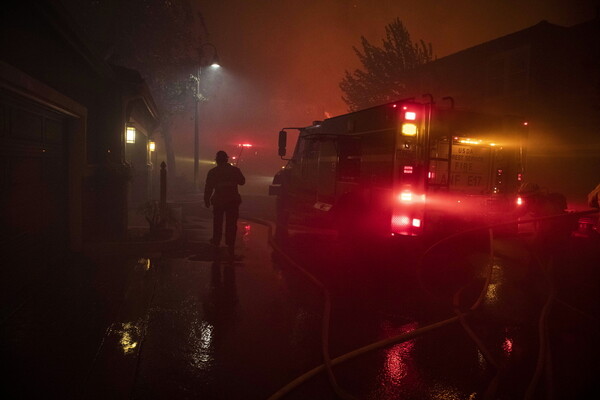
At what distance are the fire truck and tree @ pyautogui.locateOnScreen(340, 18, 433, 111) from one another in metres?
17.3

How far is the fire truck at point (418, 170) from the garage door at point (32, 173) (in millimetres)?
4593

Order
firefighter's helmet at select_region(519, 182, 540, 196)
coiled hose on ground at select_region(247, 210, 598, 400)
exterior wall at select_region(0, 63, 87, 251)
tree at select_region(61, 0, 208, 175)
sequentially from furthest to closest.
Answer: tree at select_region(61, 0, 208, 175)
firefighter's helmet at select_region(519, 182, 540, 196)
exterior wall at select_region(0, 63, 87, 251)
coiled hose on ground at select_region(247, 210, 598, 400)

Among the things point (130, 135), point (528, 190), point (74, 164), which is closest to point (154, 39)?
point (130, 135)

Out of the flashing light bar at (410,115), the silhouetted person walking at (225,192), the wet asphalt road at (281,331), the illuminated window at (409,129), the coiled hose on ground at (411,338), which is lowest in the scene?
the wet asphalt road at (281,331)

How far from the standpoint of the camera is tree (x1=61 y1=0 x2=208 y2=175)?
19250mm

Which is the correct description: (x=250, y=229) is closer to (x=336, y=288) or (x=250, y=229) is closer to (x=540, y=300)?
(x=336, y=288)

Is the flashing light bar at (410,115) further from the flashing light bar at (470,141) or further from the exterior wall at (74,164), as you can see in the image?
the exterior wall at (74,164)

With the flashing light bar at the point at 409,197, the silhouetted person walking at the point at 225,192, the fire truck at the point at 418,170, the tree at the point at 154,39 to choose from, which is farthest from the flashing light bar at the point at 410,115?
the tree at the point at 154,39

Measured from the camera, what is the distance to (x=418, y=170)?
6.86 meters

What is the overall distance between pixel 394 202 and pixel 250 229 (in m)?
5.77

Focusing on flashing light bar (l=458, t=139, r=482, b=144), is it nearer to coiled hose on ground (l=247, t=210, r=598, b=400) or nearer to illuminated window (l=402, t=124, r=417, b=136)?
Answer: illuminated window (l=402, t=124, r=417, b=136)

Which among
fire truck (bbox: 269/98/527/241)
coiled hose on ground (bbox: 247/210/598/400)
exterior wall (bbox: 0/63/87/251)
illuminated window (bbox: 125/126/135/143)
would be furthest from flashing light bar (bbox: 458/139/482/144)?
illuminated window (bbox: 125/126/135/143)

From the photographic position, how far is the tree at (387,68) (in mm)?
24312

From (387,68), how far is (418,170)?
19.7 m
